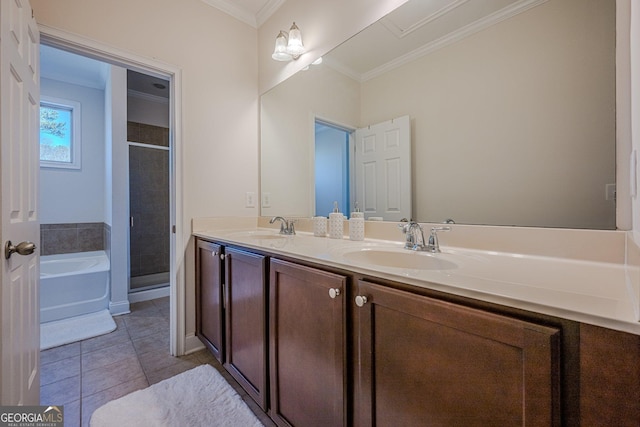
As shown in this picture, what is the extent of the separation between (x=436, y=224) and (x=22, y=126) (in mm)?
1766

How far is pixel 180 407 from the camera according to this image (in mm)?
1344

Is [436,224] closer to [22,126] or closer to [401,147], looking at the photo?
[401,147]

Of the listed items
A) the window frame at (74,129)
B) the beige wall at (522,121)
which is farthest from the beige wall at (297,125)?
the window frame at (74,129)

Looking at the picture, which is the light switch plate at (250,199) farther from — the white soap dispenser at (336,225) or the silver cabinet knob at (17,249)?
the silver cabinet knob at (17,249)

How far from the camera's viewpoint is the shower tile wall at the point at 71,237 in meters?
3.11

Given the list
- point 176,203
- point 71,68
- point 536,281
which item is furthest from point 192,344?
point 71,68

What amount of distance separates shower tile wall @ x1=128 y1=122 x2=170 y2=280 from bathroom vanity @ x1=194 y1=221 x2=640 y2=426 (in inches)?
104

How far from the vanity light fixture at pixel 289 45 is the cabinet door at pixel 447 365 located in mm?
1737

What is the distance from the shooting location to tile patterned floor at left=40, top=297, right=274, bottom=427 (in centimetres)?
139

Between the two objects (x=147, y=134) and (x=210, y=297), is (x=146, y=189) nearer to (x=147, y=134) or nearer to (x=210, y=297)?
(x=147, y=134)

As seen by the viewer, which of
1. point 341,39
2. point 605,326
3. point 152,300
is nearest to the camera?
point 605,326

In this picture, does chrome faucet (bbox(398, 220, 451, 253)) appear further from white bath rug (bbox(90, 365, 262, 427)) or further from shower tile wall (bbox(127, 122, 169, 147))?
shower tile wall (bbox(127, 122, 169, 147))

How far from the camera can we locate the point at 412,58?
52.9 inches

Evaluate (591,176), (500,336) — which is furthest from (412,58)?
(500,336)
